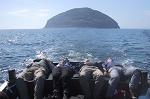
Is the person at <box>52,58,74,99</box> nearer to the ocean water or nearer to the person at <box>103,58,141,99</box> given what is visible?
the person at <box>103,58,141,99</box>

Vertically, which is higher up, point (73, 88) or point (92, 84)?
point (92, 84)

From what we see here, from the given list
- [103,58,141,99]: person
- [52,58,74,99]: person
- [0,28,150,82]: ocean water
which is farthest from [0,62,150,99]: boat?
[0,28,150,82]: ocean water

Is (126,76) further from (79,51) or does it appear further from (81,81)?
(79,51)

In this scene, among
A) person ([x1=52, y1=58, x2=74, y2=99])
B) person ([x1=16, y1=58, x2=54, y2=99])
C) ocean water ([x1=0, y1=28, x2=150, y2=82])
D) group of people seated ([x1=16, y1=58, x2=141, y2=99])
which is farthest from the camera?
ocean water ([x1=0, y1=28, x2=150, y2=82])

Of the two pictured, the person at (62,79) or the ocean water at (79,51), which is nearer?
the person at (62,79)

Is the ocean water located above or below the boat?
below

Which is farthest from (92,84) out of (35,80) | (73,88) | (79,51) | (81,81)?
(79,51)

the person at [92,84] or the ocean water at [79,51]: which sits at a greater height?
the person at [92,84]

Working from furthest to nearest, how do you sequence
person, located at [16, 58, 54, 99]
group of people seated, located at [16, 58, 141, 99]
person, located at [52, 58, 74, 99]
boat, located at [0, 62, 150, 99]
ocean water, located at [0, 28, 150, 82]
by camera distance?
ocean water, located at [0, 28, 150, 82]
boat, located at [0, 62, 150, 99]
person, located at [52, 58, 74, 99]
group of people seated, located at [16, 58, 141, 99]
person, located at [16, 58, 54, 99]

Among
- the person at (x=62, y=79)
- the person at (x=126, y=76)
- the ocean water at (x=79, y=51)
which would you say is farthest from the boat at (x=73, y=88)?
the ocean water at (x=79, y=51)

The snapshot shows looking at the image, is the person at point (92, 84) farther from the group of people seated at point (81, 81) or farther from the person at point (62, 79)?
the person at point (62, 79)

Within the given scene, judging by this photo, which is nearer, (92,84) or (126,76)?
(92,84)

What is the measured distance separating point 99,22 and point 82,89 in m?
189

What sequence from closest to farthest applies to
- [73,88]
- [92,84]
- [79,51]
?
[92,84] → [73,88] → [79,51]
